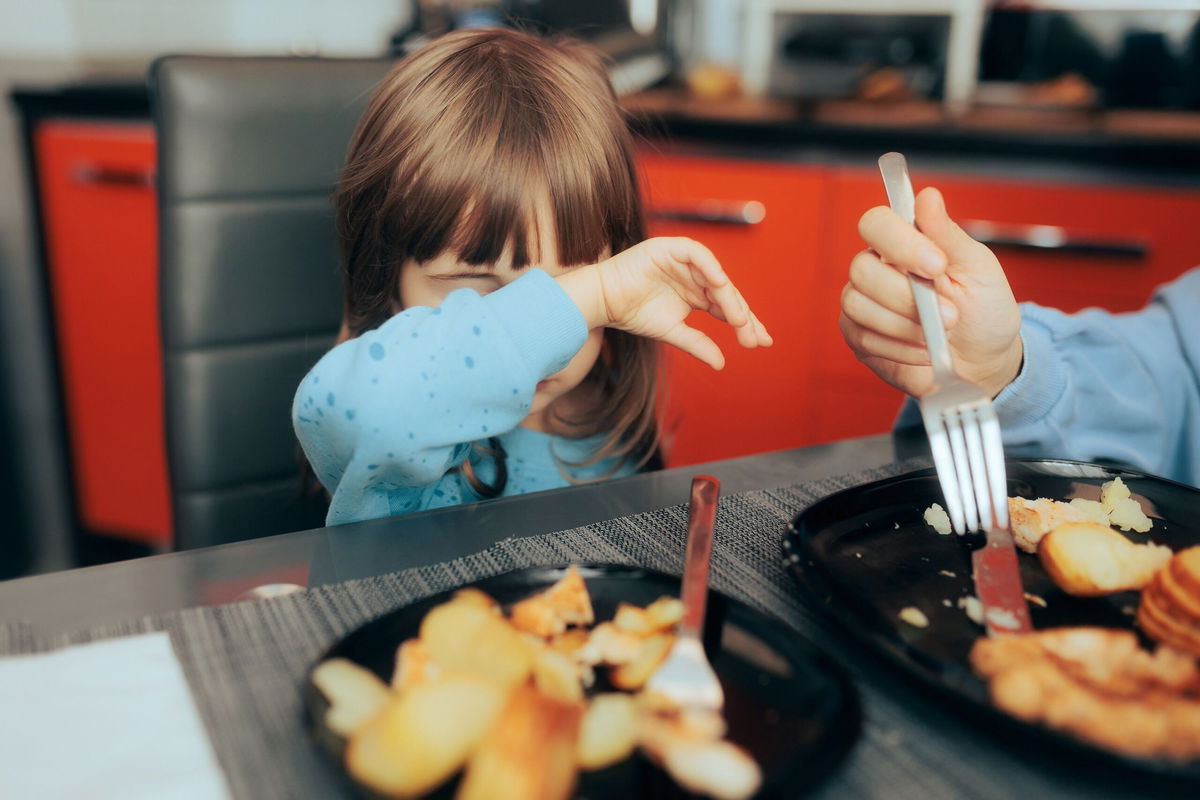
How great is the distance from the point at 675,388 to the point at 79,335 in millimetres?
1303

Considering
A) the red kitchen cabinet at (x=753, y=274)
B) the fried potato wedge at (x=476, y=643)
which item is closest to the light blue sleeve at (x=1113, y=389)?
the fried potato wedge at (x=476, y=643)

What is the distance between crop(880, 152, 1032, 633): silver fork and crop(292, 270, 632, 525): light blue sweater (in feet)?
0.86

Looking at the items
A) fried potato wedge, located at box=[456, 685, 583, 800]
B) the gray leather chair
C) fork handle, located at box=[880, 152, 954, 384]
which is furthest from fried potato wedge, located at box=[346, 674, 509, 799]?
the gray leather chair

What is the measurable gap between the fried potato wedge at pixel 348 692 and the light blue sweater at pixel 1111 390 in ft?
1.93

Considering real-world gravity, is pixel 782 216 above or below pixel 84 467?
above

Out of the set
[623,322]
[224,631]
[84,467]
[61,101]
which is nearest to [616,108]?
[623,322]

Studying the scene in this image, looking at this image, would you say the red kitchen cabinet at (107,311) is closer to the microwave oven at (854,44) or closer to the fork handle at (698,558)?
the microwave oven at (854,44)

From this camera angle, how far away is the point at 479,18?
213 cm

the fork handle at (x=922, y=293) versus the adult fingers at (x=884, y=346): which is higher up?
the fork handle at (x=922, y=293)

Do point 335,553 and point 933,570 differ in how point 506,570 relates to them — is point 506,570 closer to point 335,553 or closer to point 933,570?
point 335,553

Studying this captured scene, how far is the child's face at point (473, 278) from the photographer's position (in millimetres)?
832

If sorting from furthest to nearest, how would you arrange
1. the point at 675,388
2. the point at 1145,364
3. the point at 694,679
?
1. the point at 675,388
2. the point at 1145,364
3. the point at 694,679

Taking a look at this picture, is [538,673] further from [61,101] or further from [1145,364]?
[61,101]

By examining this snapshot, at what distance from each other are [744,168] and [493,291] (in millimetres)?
1142
